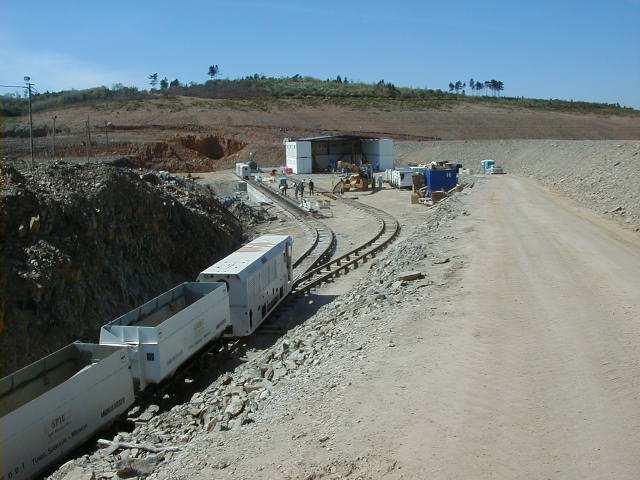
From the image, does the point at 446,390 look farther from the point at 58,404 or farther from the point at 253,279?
the point at 253,279

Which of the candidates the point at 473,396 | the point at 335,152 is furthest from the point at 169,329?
the point at 335,152

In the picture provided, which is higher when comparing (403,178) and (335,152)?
(335,152)

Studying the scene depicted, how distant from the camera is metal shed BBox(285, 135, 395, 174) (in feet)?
217

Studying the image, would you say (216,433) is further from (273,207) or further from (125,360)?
(273,207)

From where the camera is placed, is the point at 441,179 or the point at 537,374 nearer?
the point at 537,374

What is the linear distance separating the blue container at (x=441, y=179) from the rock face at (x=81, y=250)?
21.2m

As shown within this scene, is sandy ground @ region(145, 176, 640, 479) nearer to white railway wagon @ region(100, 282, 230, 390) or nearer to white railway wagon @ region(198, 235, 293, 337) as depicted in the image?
white railway wagon @ region(100, 282, 230, 390)

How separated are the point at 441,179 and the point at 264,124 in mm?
54332

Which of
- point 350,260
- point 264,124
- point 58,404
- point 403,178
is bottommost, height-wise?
point 350,260

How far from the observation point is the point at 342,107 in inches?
4358

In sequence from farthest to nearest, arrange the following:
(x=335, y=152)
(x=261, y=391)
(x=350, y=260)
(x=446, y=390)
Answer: (x=335, y=152) < (x=350, y=260) < (x=261, y=391) < (x=446, y=390)

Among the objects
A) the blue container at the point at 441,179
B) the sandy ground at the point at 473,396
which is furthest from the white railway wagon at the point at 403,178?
the sandy ground at the point at 473,396

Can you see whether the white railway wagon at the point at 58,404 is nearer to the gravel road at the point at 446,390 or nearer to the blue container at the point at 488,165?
the gravel road at the point at 446,390

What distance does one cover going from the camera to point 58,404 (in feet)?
36.5
